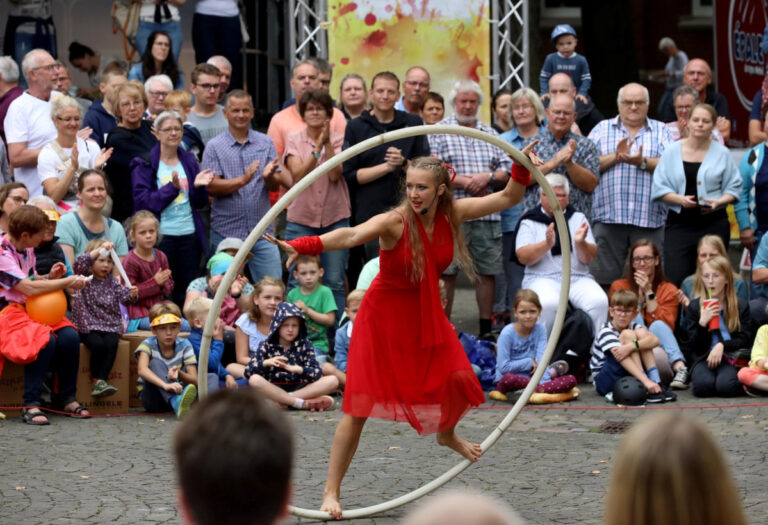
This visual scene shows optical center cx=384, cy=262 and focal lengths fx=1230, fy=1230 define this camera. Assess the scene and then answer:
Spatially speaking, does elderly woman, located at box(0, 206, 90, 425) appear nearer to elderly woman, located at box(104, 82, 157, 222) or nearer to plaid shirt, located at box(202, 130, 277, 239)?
elderly woman, located at box(104, 82, 157, 222)

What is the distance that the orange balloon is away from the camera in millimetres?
8719

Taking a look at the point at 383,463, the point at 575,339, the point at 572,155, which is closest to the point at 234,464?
the point at 383,463

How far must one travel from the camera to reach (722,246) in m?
10.0

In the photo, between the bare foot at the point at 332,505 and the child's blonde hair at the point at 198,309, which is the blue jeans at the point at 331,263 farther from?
the bare foot at the point at 332,505

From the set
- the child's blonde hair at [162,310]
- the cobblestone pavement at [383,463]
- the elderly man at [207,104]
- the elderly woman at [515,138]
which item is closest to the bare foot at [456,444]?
the cobblestone pavement at [383,463]

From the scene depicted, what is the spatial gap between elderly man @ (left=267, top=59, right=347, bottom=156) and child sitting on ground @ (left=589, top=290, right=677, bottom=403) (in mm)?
2969

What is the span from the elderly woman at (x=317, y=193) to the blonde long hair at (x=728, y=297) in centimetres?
301

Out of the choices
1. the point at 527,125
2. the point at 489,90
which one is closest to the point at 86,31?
the point at 489,90

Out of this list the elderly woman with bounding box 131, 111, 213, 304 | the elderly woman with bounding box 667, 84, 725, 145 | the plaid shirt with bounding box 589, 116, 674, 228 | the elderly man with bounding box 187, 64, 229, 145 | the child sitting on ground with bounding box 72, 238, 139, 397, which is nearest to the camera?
the child sitting on ground with bounding box 72, 238, 139, 397

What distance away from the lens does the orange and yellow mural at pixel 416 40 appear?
42.0 ft

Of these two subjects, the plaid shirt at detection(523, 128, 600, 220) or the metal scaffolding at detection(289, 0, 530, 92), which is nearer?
the plaid shirt at detection(523, 128, 600, 220)

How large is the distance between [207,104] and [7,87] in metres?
1.74

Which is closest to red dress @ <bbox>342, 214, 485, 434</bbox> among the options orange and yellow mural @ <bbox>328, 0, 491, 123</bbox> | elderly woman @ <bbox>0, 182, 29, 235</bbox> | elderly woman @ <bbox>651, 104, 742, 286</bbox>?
elderly woman @ <bbox>0, 182, 29, 235</bbox>

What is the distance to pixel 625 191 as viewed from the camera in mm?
10742
